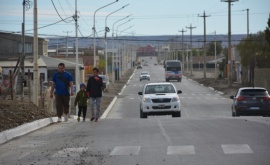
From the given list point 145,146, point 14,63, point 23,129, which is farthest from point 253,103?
point 14,63

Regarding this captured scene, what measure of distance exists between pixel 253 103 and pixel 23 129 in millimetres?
14304

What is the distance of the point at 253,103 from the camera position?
95.8 ft

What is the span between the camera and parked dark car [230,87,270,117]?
29.2 meters

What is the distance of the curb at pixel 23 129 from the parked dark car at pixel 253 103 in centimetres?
1066

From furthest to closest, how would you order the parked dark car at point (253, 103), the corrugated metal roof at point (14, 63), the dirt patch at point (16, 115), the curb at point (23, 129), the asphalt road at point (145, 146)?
the corrugated metal roof at point (14, 63) → the parked dark car at point (253, 103) → the dirt patch at point (16, 115) → the curb at point (23, 129) → the asphalt road at point (145, 146)

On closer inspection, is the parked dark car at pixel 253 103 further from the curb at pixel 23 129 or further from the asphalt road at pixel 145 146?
the asphalt road at pixel 145 146

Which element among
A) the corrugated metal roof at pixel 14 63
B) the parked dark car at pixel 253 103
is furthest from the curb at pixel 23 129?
the corrugated metal roof at pixel 14 63

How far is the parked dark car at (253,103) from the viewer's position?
2919cm

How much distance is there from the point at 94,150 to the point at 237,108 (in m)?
17.5

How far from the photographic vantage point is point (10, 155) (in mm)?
12883

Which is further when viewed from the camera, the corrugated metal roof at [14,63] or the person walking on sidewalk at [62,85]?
the corrugated metal roof at [14,63]

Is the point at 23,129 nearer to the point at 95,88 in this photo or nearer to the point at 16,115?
the point at 16,115

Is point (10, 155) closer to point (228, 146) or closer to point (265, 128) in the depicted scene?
point (228, 146)

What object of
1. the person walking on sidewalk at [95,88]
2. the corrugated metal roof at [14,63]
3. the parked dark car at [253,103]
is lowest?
the parked dark car at [253,103]
